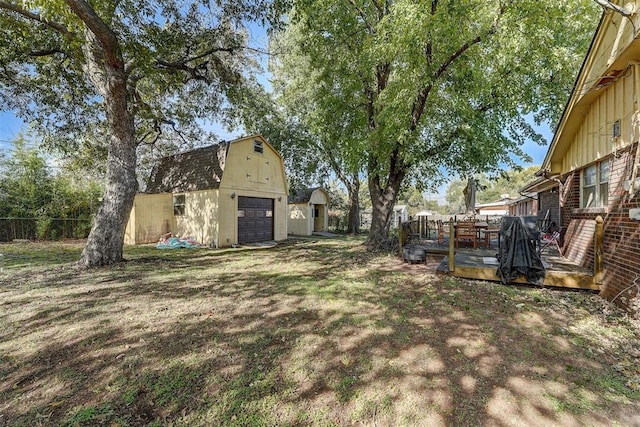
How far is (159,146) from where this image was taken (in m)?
15.9

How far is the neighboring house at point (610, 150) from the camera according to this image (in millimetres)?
3943

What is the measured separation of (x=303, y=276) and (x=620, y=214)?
5734 mm

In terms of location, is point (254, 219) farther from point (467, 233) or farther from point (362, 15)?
point (362, 15)

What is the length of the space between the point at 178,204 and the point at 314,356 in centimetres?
1244

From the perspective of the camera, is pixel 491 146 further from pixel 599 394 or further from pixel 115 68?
pixel 115 68

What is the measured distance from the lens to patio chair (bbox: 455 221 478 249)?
9266 millimetres

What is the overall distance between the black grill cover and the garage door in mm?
10468

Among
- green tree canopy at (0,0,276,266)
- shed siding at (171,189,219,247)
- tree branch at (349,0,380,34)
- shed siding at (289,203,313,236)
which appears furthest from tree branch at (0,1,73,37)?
shed siding at (289,203,313,236)

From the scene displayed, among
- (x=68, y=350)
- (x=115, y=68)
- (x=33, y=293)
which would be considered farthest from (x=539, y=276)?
(x=115, y=68)

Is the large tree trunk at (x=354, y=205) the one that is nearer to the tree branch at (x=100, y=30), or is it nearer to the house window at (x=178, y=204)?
the house window at (x=178, y=204)

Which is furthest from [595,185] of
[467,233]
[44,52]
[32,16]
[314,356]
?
[44,52]

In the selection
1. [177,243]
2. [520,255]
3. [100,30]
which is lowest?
[177,243]

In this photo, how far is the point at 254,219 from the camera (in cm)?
1391

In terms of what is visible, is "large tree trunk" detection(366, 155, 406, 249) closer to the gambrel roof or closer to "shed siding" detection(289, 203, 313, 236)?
the gambrel roof
